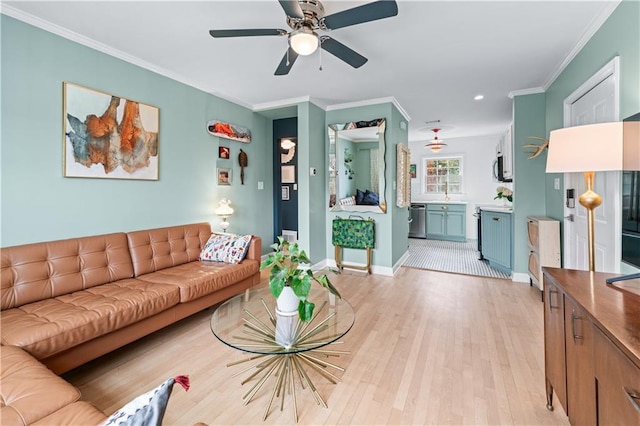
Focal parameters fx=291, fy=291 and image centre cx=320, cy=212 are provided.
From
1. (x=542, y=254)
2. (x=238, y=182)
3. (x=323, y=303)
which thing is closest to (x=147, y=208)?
(x=238, y=182)

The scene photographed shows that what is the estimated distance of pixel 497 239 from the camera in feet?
14.1

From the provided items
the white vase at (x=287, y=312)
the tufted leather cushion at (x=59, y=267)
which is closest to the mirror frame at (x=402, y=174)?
the white vase at (x=287, y=312)

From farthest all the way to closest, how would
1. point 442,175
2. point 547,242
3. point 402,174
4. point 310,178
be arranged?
point 442,175
point 402,174
point 310,178
point 547,242

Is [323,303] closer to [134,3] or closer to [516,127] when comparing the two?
[134,3]

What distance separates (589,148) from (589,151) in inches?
0.5

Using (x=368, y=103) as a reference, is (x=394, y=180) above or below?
below

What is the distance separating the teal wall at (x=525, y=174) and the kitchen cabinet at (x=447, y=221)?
2.89m

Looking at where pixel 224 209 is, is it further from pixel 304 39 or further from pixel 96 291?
pixel 304 39

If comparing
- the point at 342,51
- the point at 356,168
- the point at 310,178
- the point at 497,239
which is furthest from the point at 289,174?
the point at 497,239

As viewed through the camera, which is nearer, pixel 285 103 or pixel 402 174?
pixel 285 103

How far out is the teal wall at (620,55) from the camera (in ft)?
5.90

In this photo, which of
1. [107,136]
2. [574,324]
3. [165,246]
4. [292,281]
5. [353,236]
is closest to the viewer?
[574,324]

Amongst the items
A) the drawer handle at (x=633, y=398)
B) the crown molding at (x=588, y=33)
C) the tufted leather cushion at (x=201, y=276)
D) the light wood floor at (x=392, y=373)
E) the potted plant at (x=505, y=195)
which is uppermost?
the crown molding at (x=588, y=33)

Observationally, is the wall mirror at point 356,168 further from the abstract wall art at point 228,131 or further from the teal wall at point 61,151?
the teal wall at point 61,151
